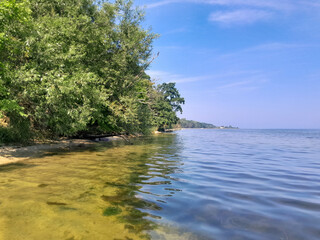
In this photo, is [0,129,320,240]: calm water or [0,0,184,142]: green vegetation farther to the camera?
[0,0,184,142]: green vegetation

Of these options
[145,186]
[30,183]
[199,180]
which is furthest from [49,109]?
[199,180]

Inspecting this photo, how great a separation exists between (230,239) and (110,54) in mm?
24855

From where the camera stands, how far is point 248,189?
26.1 ft

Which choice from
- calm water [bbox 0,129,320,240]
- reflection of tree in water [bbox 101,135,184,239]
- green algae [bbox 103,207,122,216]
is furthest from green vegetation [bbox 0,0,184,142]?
green algae [bbox 103,207,122,216]

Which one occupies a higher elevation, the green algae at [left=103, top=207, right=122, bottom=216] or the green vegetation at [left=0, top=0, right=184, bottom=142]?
the green vegetation at [left=0, top=0, right=184, bottom=142]

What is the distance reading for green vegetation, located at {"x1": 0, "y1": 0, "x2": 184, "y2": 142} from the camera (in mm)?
13336

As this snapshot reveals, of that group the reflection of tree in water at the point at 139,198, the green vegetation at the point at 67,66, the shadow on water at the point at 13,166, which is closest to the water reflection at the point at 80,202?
the reflection of tree in water at the point at 139,198

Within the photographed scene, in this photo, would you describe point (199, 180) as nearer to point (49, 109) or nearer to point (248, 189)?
point (248, 189)

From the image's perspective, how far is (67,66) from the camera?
17.2 m

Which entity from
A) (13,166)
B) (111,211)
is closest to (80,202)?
(111,211)

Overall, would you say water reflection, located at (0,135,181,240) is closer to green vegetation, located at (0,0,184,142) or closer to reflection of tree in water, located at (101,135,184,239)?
reflection of tree in water, located at (101,135,184,239)

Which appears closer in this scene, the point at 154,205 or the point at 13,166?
the point at 154,205

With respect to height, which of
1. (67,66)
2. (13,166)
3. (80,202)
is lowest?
(13,166)

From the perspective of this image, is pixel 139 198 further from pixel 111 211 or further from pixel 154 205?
pixel 111 211
